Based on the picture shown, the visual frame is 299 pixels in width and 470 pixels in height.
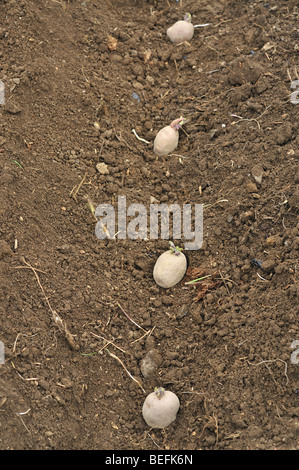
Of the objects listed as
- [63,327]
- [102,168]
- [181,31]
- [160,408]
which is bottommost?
[160,408]

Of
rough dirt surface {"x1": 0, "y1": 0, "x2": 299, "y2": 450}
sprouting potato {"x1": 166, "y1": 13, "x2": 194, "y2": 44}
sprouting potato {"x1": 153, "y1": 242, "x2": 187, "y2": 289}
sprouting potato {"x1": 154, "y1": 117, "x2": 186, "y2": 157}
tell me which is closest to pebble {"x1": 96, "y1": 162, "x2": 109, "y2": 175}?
rough dirt surface {"x1": 0, "y1": 0, "x2": 299, "y2": 450}

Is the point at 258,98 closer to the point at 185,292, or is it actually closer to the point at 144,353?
the point at 185,292

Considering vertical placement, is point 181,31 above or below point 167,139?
above

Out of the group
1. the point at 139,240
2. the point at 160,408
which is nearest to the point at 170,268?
the point at 139,240

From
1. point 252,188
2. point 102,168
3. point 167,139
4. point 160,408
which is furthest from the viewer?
point 167,139

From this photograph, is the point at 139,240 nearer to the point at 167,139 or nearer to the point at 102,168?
the point at 102,168

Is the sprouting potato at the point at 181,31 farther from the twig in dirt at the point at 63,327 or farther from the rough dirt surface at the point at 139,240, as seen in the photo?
the twig in dirt at the point at 63,327

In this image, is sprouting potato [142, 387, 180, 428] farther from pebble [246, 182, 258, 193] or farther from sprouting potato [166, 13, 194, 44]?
sprouting potato [166, 13, 194, 44]
